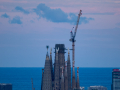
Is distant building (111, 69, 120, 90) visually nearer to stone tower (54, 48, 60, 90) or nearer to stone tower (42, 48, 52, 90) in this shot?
stone tower (54, 48, 60, 90)

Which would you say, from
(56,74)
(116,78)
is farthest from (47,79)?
(116,78)

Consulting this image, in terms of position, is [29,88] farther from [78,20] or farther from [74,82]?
[74,82]

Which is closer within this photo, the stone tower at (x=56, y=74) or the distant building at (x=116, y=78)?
the stone tower at (x=56, y=74)

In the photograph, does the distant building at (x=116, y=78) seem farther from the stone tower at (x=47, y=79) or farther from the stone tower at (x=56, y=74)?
the stone tower at (x=47, y=79)

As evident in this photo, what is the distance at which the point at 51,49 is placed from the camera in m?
100

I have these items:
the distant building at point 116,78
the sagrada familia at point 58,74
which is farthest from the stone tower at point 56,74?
the distant building at point 116,78

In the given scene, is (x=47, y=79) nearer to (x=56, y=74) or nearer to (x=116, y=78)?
(x=56, y=74)

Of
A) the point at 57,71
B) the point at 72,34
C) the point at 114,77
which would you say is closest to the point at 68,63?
the point at 57,71

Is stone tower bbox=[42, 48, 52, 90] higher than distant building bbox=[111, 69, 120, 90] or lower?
lower

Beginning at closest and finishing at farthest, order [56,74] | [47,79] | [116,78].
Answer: [47,79] < [56,74] < [116,78]

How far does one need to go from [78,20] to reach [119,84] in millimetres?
69736

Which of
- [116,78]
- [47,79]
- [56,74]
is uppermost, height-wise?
[116,78]

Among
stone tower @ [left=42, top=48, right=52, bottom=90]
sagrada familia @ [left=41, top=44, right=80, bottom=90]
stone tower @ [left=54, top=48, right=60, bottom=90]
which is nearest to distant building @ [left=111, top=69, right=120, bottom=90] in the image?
sagrada familia @ [left=41, top=44, right=80, bottom=90]

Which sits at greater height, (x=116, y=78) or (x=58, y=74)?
(x=116, y=78)
